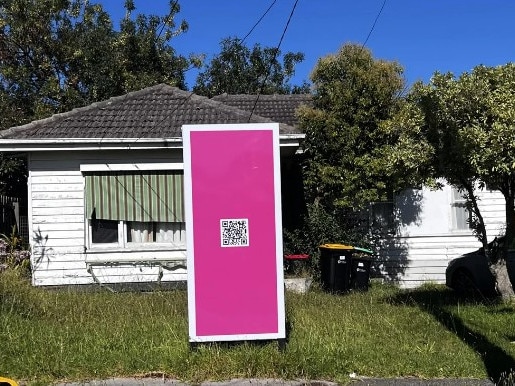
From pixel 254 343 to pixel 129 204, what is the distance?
18.6 ft

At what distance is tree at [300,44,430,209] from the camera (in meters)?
11.1

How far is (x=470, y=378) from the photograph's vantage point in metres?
5.52

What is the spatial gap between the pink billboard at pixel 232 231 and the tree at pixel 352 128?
17.5ft

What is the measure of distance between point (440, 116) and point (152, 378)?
4960 millimetres

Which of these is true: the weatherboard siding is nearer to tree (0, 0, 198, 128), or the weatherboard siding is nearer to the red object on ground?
the red object on ground

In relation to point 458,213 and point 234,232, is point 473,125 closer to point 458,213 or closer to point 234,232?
point 234,232

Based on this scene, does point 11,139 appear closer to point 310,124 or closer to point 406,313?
point 310,124

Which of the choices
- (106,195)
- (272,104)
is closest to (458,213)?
(272,104)

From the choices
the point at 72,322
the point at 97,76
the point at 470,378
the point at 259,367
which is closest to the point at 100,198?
the point at 72,322

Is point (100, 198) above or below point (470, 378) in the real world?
above

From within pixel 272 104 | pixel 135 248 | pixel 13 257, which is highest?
pixel 272 104

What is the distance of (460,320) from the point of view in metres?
7.71

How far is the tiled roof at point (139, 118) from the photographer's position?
10.8 m

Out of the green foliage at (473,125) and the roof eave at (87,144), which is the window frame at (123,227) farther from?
the green foliage at (473,125)
